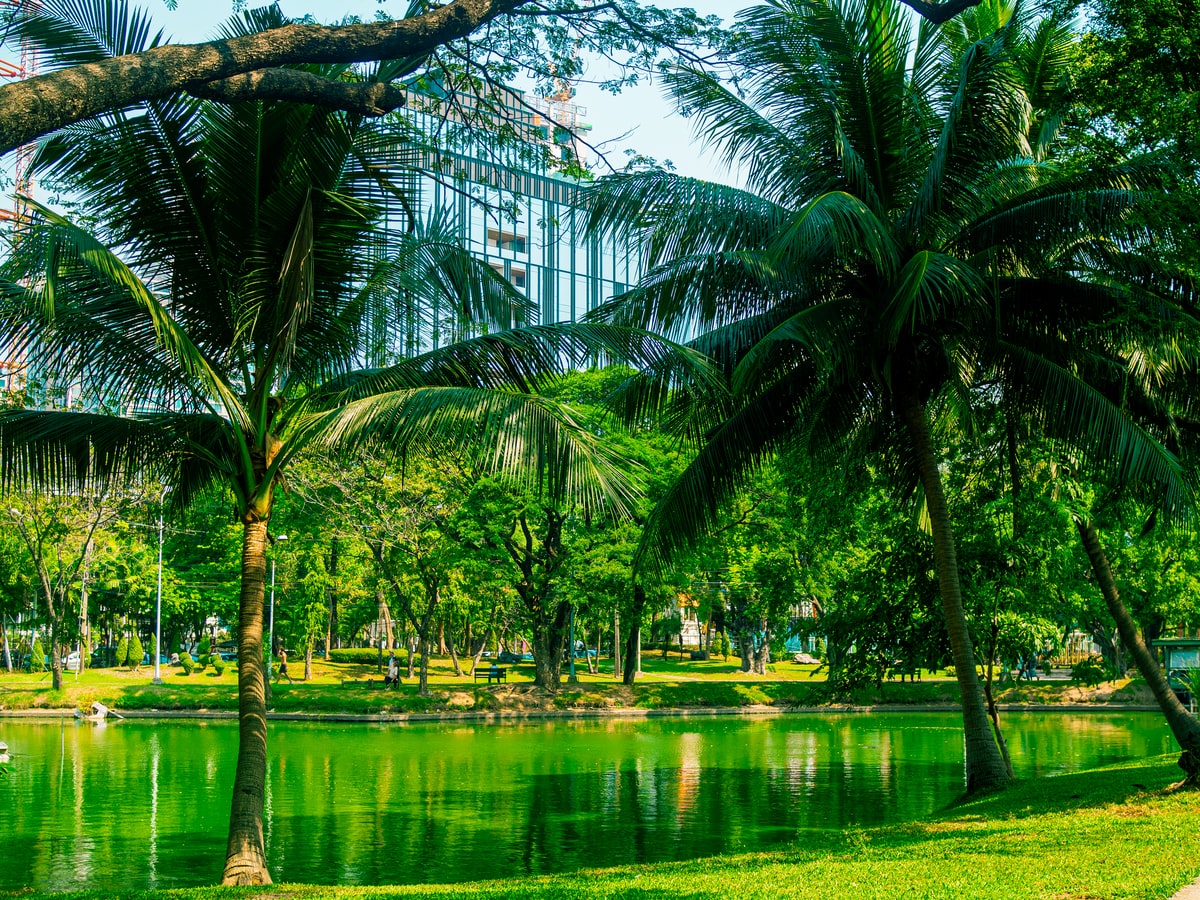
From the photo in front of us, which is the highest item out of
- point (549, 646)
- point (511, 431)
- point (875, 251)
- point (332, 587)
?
point (875, 251)

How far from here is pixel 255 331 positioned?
11281 millimetres

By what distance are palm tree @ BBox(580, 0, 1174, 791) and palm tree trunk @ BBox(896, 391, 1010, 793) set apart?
0.09 feet

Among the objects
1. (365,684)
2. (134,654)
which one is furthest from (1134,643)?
(134,654)

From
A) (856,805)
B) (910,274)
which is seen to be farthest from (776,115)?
(856,805)

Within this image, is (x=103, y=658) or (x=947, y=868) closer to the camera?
(x=947, y=868)

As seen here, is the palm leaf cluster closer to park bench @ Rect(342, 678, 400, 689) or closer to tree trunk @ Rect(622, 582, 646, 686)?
tree trunk @ Rect(622, 582, 646, 686)

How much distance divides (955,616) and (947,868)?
638 centimetres

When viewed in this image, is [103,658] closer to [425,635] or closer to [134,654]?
[134,654]

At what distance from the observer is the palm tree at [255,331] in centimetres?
1002

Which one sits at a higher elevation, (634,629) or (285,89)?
(285,89)

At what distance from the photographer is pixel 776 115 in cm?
1508

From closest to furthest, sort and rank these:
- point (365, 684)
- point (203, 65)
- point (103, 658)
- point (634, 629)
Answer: point (203, 65), point (634, 629), point (365, 684), point (103, 658)

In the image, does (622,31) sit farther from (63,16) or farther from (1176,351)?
(1176,351)

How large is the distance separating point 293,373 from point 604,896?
6353 mm
